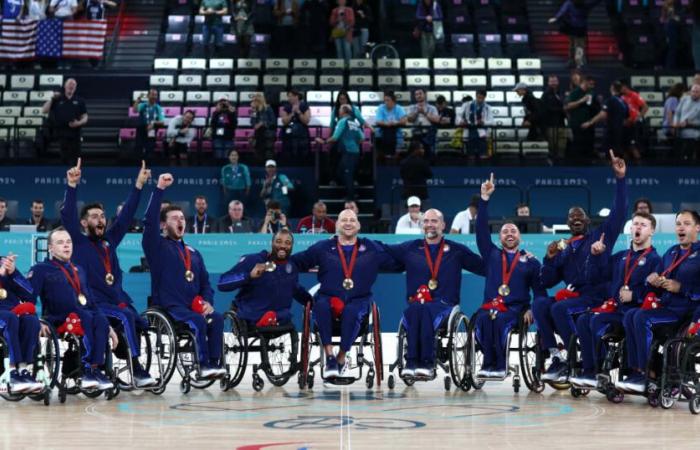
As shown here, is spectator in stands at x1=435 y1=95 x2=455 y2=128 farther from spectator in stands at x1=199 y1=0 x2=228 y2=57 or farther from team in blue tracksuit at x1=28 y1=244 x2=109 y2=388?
team in blue tracksuit at x1=28 y1=244 x2=109 y2=388

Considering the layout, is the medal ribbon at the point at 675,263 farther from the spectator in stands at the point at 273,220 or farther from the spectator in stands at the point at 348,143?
the spectator in stands at the point at 348,143

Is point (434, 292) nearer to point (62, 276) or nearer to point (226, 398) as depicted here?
point (226, 398)

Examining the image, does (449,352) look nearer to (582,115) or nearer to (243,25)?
(582,115)

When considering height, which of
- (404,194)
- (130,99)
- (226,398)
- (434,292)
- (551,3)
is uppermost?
(551,3)

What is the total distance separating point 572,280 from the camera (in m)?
13.4

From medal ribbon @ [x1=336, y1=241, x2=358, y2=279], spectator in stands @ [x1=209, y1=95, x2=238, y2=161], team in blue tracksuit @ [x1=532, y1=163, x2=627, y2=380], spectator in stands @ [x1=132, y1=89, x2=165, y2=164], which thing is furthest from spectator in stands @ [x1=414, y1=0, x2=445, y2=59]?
team in blue tracksuit @ [x1=532, y1=163, x2=627, y2=380]

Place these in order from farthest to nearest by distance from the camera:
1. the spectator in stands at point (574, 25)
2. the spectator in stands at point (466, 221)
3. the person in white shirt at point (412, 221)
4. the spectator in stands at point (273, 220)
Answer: the spectator in stands at point (574, 25) < the spectator in stands at point (466, 221) < the spectator in stands at point (273, 220) < the person in white shirt at point (412, 221)

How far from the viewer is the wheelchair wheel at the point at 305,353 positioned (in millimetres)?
13227

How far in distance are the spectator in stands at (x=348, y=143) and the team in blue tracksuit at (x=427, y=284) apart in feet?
27.3

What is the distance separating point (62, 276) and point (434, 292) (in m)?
3.38

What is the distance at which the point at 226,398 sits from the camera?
41.8 ft

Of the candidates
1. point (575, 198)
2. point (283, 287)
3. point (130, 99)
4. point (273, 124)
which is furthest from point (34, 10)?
point (283, 287)

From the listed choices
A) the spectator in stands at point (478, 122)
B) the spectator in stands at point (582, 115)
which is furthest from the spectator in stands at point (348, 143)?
the spectator in stands at point (582, 115)

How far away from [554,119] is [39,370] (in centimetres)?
1332
